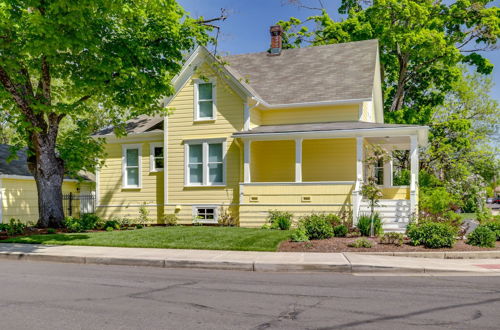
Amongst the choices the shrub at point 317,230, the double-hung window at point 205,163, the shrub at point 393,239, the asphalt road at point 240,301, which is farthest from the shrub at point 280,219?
the asphalt road at point 240,301

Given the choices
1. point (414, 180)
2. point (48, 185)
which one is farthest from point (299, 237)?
point (48, 185)

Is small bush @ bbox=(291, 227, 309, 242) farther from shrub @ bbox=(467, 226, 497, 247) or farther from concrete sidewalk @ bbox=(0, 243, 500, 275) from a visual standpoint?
shrub @ bbox=(467, 226, 497, 247)

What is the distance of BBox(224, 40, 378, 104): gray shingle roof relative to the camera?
21594mm

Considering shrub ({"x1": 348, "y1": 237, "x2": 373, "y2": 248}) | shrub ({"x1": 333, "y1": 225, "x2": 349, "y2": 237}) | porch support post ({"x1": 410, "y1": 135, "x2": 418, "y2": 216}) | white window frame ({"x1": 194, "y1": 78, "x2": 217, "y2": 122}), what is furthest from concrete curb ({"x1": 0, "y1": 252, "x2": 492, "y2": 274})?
white window frame ({"x1": 194, "y1": 78, "x2": 217, "y2": 122})

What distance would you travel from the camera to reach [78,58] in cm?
1619

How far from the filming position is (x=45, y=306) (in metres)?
6.82

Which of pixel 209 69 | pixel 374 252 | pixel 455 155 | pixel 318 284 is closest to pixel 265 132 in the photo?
pixel 209 69

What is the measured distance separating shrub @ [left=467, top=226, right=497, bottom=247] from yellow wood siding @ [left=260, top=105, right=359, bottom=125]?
9020 mm

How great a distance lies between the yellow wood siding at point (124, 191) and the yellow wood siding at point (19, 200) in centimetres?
386

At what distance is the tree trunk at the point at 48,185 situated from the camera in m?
18.6

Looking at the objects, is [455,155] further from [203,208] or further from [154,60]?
[154,60]

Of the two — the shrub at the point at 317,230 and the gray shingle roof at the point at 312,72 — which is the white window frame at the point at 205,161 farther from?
the shrub at the point at 317,230

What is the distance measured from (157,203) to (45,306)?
15.6 m

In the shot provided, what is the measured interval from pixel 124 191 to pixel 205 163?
186 inches
